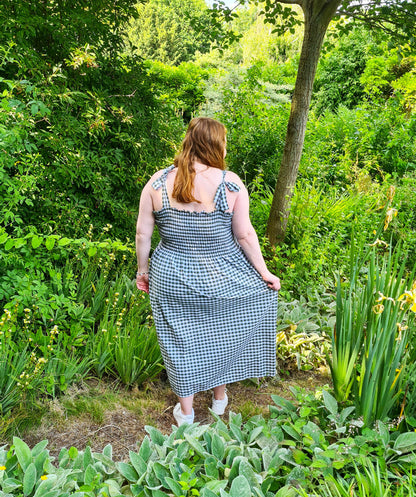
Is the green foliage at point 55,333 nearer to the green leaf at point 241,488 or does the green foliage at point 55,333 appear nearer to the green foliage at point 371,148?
the green leaf at point 241,488

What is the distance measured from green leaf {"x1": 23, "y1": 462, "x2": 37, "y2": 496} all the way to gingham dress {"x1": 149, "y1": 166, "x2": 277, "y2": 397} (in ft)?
2.70

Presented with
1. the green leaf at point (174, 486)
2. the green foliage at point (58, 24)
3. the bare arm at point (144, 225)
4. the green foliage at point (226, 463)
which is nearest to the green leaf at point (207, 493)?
the green foliage at point (226, 463)

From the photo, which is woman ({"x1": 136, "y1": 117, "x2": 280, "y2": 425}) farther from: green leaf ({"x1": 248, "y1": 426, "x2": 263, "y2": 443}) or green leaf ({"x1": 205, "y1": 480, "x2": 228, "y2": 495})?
green leaf ({"x1": 205, "y1": 480, "x2": 228, "y2": 495})

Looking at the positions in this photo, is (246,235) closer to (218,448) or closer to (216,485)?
(218,448)

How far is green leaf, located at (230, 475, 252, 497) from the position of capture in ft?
5.28

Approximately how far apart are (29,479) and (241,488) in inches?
31.4

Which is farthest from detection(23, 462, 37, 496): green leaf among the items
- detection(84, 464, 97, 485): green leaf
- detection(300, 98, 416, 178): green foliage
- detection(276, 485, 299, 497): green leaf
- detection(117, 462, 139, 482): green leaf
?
detection(300, 98, 416, 178): green foliage

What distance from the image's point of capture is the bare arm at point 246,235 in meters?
2.27

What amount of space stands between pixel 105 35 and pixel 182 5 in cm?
3973

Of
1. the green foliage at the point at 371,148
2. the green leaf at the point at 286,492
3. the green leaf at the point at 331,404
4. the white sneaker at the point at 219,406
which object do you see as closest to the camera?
the green leaf at the point at 286,492

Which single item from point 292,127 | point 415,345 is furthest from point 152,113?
point 415,345

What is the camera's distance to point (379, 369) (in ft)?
6.17

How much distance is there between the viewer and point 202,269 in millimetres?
2262

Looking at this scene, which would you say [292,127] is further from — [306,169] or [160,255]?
[160,255]
